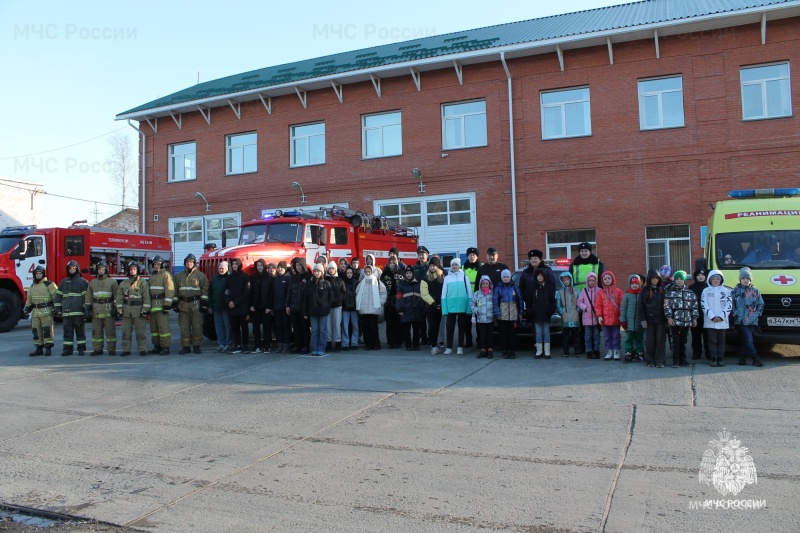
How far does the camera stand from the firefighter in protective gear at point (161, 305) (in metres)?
12.0

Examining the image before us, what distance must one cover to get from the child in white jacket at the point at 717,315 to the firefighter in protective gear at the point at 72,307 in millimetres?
11450

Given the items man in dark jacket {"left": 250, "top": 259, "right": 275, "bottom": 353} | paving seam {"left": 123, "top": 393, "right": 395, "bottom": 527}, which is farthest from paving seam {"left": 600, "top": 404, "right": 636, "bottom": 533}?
man in dark jacket {"left": 250, "top": 259, "right": 275, "bottom": 353}

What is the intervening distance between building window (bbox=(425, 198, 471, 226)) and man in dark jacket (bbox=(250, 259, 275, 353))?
36.5ft

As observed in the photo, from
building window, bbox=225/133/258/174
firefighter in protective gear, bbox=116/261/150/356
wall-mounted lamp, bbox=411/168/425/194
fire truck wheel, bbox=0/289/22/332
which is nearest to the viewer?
→ firefighter in protective gear, bbox=116/261/150/356

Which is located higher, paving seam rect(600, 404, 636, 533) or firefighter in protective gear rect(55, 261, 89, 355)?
firefighter in protective gear rect(55, 261, 89, 355)

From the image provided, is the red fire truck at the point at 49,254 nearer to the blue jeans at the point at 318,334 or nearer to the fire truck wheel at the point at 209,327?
the fire truck wheel at the point at 209,327

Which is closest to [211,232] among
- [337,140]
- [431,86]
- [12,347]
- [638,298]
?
[337,140]

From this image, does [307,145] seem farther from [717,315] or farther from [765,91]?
[717,315]

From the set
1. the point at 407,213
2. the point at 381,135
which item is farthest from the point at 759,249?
the point at 381,135

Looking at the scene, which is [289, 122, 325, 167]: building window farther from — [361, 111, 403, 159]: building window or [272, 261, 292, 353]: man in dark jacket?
[272, 261, 292, 353]: man in dark jacket

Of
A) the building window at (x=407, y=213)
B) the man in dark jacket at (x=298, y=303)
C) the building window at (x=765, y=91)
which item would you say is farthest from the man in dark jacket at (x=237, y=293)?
the building window at (x=765, y=91)

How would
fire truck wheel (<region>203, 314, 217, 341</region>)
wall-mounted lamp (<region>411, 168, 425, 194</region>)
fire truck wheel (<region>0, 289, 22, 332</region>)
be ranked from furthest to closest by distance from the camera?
wall-mounted lamp (<region>411, 168, 425, 194</region>)
fire truck wheel (<region>0, 289, 22, 332</region>)
fire truck wheel (<region>203, 314, 217, 341</region>)

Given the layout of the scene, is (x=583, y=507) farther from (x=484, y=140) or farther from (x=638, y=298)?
(x=484, y=140)

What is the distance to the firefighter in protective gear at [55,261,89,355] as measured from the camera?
12219 mm
